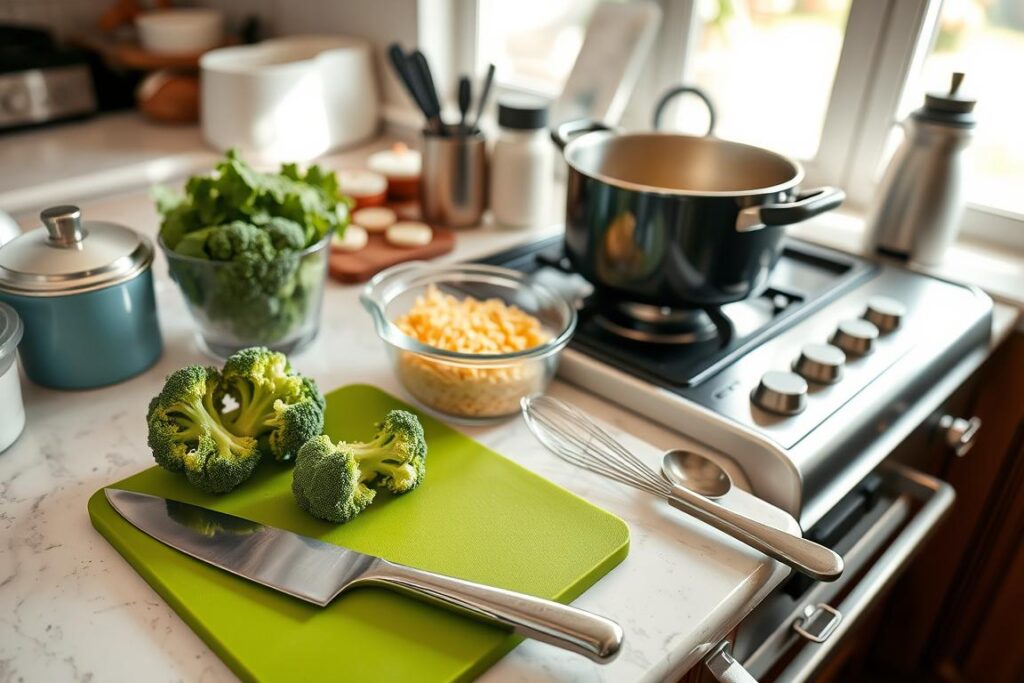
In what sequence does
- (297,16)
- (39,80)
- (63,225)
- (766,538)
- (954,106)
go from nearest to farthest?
(766,538)
(63,225)
(954,106)
(39,80)
(297,16)

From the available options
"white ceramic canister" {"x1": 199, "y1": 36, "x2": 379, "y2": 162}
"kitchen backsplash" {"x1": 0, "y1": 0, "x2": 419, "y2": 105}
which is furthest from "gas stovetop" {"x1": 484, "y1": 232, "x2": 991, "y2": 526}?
"kitchen backsplash" {"x1": 0, "y1": 0, "x2": 419, "y2": 105}

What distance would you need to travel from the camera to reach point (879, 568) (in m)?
0.87

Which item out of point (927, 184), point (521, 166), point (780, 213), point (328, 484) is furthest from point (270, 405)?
point (927, 184)

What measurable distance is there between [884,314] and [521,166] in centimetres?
54

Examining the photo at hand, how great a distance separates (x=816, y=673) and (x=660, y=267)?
548 millimetres

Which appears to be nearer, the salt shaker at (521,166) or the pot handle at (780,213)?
the pot handle at (780,213)

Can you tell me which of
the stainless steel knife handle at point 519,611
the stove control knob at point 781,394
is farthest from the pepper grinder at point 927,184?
the stainless steel knife handle at point 519,611

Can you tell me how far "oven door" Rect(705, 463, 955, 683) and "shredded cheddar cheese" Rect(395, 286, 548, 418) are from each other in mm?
296

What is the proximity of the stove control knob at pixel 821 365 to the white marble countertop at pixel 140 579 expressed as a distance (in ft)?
0.47

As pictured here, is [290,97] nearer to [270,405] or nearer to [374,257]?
[374,257]

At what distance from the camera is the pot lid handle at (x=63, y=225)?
2.42 feet

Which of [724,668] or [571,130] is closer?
[724,668]

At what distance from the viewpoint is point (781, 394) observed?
2.51 ft

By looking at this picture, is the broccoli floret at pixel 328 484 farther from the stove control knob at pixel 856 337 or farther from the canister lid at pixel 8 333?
the stove control knob at pixel 856 337
